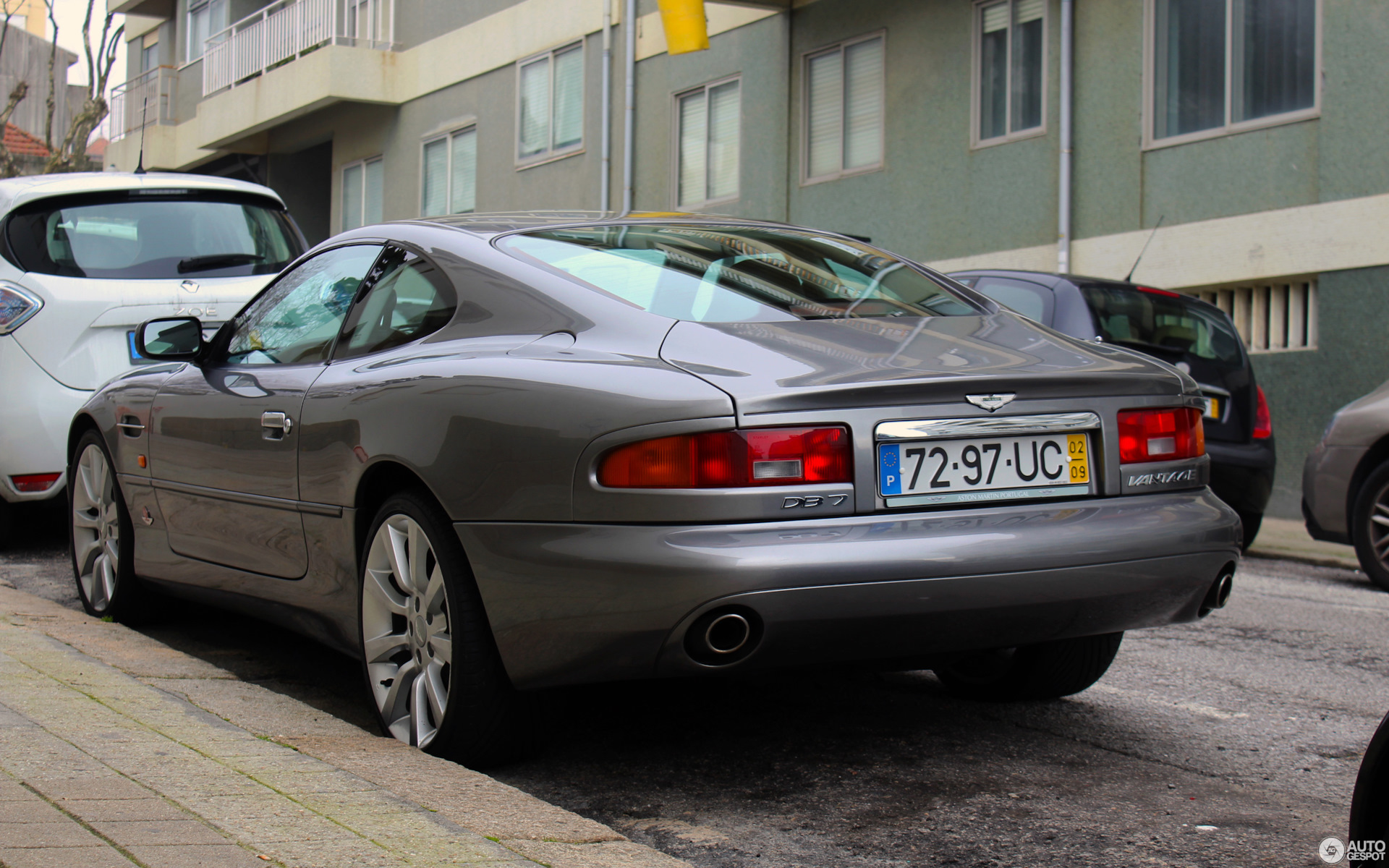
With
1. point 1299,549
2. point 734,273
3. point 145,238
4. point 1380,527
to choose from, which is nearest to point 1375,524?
point 1380,527

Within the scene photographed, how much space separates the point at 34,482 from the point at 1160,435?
5732 mm

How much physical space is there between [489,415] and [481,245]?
2.51ft

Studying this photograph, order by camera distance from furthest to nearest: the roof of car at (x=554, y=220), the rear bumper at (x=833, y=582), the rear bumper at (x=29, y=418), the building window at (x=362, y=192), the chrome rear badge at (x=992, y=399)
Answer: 1. the building window at (x=362, y=192)
2. the rear bumper at (x=29, y=418)
3. the roof of car at (x=554, y=220)
4. the chrome rear badge at (x=992, y=399)
5. the rear bumper at (x=833, y=582)

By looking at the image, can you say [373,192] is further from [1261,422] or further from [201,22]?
[1261,422]

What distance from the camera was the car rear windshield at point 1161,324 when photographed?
8609 mm

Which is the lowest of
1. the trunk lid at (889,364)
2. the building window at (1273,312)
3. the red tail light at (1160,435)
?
the red tail light at (1160,435)

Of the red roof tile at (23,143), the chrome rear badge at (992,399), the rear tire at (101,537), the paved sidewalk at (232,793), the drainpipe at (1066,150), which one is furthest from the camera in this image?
the red roof tile at (23,143)

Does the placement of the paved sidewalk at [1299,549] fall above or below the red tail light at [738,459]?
below

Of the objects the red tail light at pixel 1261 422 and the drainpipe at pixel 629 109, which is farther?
the drainpipe at pixel 629 109

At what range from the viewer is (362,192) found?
25.6 m

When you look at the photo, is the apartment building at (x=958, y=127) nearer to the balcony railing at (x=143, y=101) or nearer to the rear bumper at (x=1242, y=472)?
the rear bumper at (x=1242, y=472)

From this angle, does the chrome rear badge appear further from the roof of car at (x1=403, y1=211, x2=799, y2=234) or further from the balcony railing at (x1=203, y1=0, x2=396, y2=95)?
the balcony railing at (x1=203, y1=0, x2=396, y2=95)

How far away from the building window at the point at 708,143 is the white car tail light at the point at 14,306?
38.3 feet

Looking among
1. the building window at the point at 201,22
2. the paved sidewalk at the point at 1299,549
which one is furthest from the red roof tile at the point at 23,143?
the paved sidewalk at the point at 1299,549
